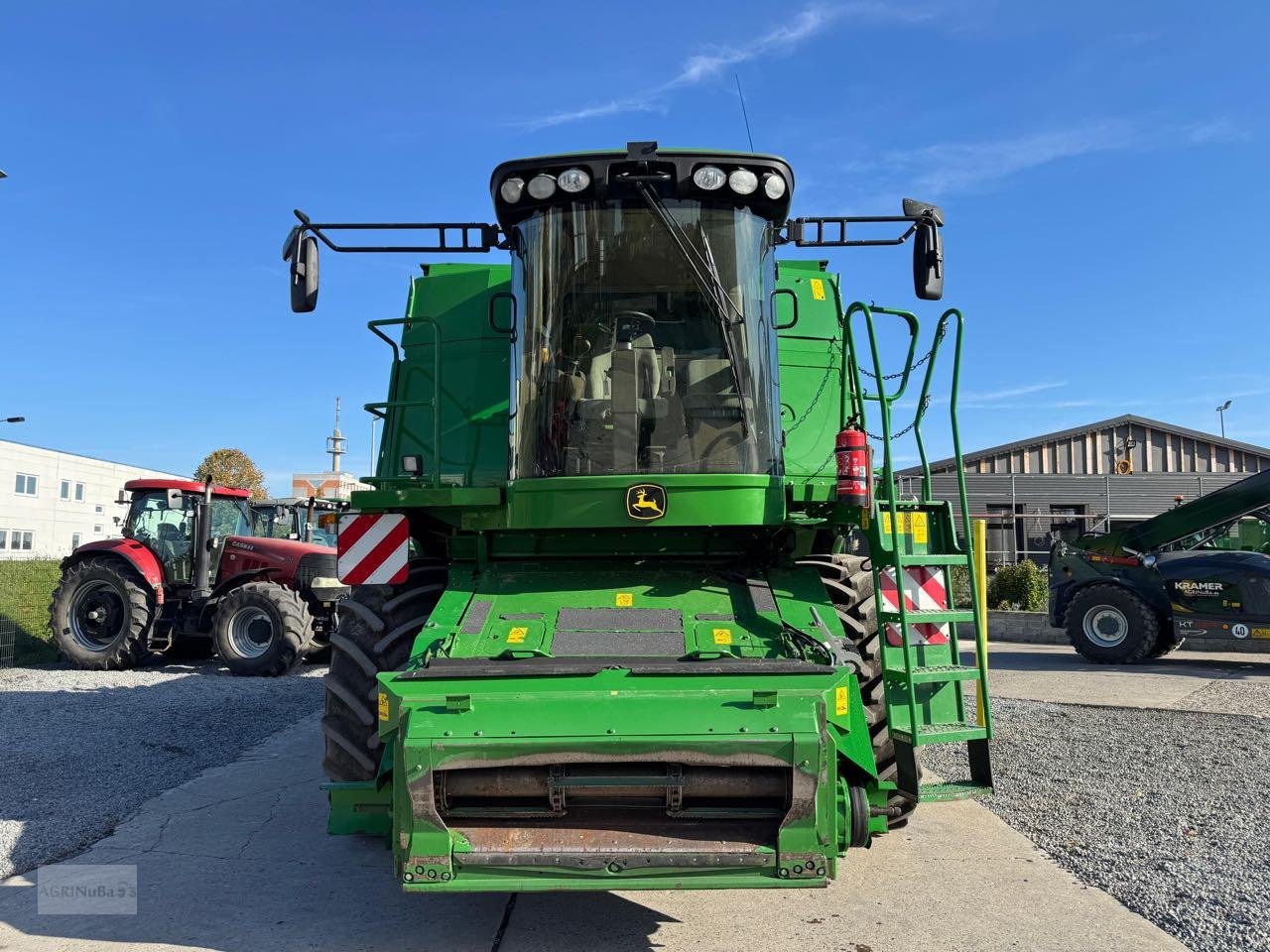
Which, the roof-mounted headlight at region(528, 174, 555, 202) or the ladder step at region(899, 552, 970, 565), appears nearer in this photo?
the ladder step at region(899, 552, 970, 565)

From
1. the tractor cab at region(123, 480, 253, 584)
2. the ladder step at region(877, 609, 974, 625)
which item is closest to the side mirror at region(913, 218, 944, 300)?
the ladder step at region(877, 609, 974, 625)

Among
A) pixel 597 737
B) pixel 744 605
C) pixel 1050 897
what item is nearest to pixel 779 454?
pixel 744 605

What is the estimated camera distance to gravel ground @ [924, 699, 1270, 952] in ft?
13.0

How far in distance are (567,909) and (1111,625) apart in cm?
1099

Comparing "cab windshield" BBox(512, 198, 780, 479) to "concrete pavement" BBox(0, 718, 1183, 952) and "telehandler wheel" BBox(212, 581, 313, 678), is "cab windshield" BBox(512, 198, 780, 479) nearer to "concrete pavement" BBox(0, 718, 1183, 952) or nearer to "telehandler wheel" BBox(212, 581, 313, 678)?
"concrete pavement" BBox(0, 718, 1183, 952)

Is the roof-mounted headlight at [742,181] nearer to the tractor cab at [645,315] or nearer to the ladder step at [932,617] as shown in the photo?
the tractor cab at [645,315]

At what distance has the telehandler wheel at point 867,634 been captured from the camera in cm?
413

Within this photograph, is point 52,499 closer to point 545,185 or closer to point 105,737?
point 105,737

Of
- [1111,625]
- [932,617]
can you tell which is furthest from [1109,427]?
[932,617]

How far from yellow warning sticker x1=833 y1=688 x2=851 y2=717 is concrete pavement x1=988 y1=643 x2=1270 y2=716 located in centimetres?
674

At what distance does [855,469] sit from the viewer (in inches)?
159

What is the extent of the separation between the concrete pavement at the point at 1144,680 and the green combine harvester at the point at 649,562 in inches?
240

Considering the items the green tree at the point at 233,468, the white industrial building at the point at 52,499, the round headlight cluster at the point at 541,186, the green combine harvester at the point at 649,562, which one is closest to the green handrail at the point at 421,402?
the green combine harvester at the point at 649,562

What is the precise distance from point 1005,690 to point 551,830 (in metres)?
8.13
